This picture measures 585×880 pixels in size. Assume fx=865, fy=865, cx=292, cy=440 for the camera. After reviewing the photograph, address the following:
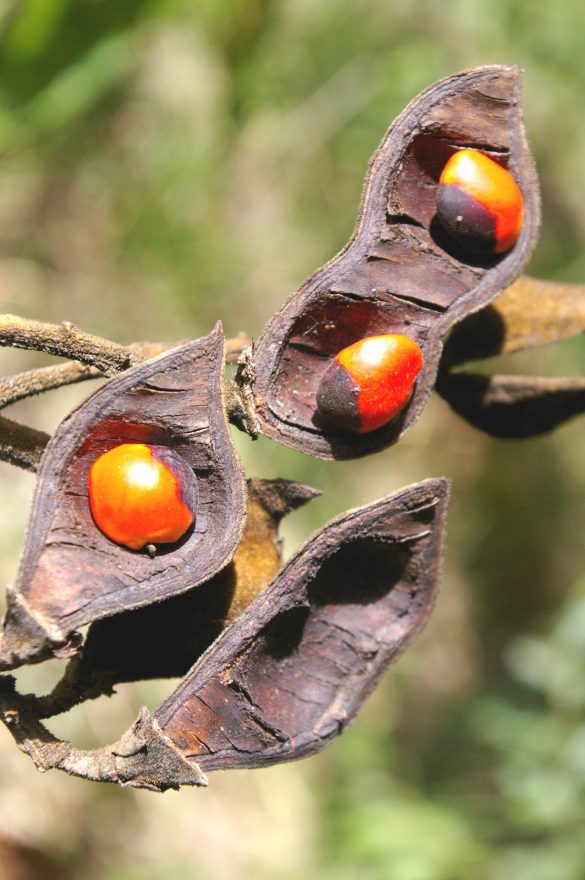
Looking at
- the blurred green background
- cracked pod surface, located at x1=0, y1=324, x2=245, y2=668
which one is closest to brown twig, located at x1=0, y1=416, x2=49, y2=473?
cracked pod surface, located at x1=0, y1=324, x2=245, y2=668

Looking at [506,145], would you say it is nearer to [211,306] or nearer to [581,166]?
[211,306]

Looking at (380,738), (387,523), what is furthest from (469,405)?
(380,738)

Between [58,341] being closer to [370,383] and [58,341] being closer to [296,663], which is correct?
[370,383]

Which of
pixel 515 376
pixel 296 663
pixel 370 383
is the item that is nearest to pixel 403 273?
pixel 370 383

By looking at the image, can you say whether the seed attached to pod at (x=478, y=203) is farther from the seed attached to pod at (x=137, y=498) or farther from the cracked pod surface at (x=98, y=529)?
the seed attached to pod at (x=137, y=498)

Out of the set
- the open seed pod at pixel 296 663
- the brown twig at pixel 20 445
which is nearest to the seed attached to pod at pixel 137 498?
the brown twig at pixel 20 445

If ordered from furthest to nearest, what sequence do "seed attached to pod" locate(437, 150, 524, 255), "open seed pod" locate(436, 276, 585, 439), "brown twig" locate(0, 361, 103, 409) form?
1. "open seed pod" locate(436, 276, 585, 439)
2. "seed attached to pod" locate(437, 150, 524, 255)
3. "brown twig" locate(0, 361, 103, 409)

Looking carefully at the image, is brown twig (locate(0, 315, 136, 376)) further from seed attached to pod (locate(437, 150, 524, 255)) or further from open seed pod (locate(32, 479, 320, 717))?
Answer: seed attached to pod (locate(437, 150, 524, 255))
